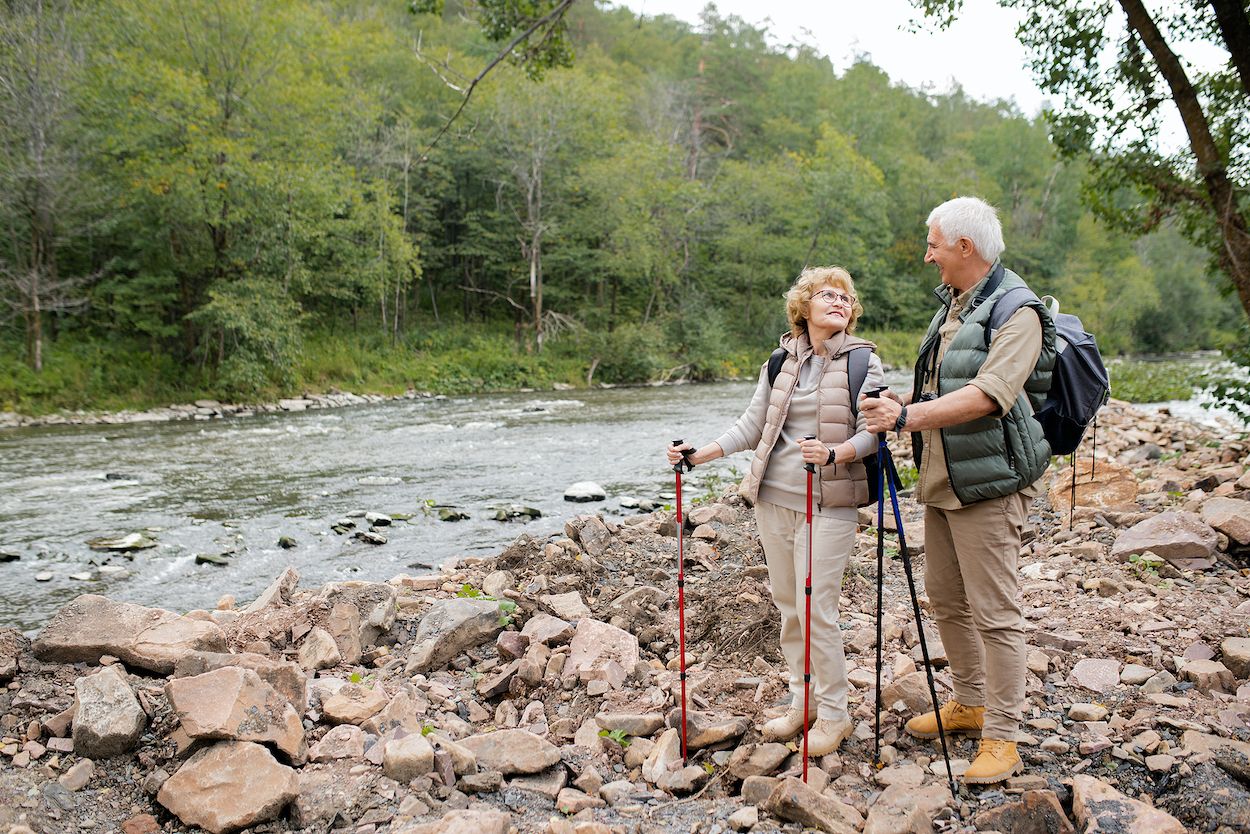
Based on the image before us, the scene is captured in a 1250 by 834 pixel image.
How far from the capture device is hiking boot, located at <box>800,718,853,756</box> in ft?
11.8

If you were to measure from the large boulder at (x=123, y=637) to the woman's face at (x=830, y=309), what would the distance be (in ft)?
12.5

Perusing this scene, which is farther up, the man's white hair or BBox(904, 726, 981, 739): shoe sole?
the man's white hair

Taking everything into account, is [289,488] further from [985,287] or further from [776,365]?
[985,287]

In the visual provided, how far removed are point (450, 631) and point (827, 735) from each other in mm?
2501

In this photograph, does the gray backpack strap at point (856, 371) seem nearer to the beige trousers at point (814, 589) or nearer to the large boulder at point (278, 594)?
the beige trousers at point (814, 589)

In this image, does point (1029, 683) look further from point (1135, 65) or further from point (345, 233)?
point (345, 233)

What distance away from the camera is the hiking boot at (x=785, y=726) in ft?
12.2

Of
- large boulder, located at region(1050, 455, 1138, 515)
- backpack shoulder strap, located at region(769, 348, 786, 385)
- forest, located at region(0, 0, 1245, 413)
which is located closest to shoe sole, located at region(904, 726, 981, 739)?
backpack shoulder strap, located at region(769, 348, 786, 385)

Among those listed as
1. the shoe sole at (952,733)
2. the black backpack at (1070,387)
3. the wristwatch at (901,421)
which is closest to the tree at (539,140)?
the shoe sole at (952,733)

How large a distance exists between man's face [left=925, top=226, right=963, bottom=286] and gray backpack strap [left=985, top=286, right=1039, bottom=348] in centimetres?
25

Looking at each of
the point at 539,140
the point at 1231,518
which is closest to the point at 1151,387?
the point at 1231,518

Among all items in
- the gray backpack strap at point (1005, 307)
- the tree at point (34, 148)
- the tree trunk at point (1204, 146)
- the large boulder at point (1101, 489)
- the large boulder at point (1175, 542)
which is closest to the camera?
the gray backpack strap at point (1005, 307)

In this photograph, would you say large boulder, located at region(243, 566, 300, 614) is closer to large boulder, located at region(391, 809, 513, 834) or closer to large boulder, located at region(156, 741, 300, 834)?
large boulder, located at region(156, 741, 300, 834)

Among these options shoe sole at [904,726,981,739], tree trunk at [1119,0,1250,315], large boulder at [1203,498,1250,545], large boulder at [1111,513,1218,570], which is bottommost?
shoe sole at [904,726,981,739]
